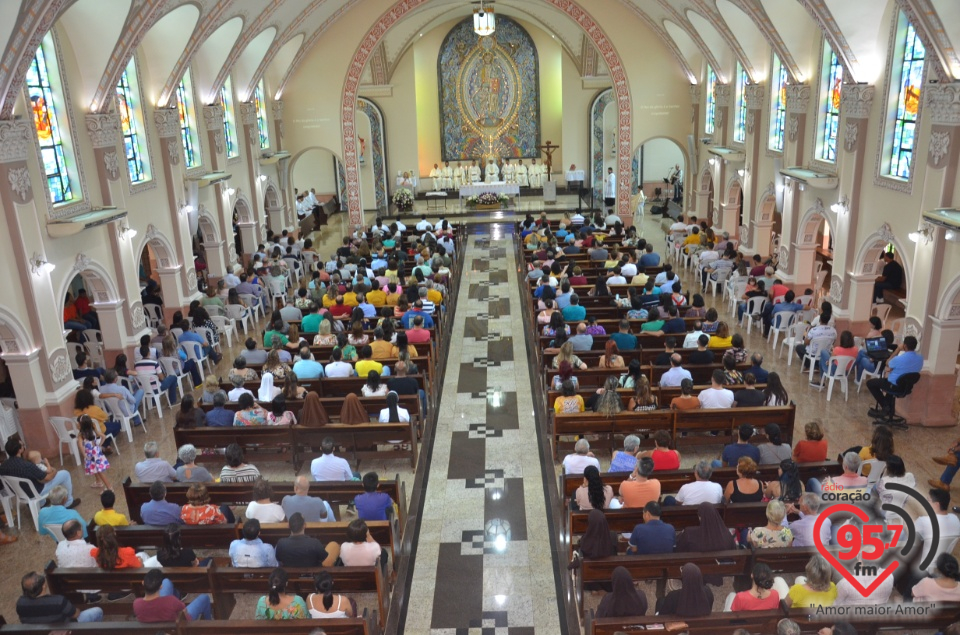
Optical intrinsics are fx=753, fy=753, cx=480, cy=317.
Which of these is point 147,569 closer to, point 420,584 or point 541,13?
point 420,584

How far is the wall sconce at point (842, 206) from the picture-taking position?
1314 cm

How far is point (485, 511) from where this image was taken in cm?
880

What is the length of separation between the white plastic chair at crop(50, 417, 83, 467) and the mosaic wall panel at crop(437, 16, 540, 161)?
75.1 feet

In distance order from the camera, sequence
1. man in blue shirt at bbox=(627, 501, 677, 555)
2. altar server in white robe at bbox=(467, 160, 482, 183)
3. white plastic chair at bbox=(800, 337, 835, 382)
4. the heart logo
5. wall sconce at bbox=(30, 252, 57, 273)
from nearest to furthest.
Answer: the heart logo, man in blue shirt at bbox=(627, 501, 677, 555), wall sconce at bbox=(30, 252, 57, 273), white plastic chair at bbox=(800, 337, 835, 382), altar server in white robe at bbox=(467, 160, 482, 183)

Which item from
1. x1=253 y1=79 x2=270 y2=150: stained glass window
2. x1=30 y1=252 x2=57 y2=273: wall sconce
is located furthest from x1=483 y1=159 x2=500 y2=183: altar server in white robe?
x1=30 y1=252 x2=57 y2=273: wall sconce

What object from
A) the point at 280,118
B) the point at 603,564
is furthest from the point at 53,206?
the point at 280,118

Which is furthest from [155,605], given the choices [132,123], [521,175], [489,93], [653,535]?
[489,93]

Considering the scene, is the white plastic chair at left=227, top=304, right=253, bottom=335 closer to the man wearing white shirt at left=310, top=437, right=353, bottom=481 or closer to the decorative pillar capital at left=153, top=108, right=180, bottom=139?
the decorative pillar capital at left=153, top=108, right=180, bottom=139

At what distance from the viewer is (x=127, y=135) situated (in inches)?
573

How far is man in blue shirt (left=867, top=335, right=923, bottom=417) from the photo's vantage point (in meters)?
10.3

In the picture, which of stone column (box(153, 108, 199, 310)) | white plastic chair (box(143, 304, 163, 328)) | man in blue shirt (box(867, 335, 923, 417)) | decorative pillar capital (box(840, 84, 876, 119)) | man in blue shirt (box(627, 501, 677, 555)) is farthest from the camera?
white plastic chair (box(143, 304, 163, 328))

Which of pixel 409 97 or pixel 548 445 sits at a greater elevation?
pixel 409 97

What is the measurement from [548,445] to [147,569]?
5.41 meters

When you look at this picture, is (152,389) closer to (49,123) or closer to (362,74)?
(49,123)
